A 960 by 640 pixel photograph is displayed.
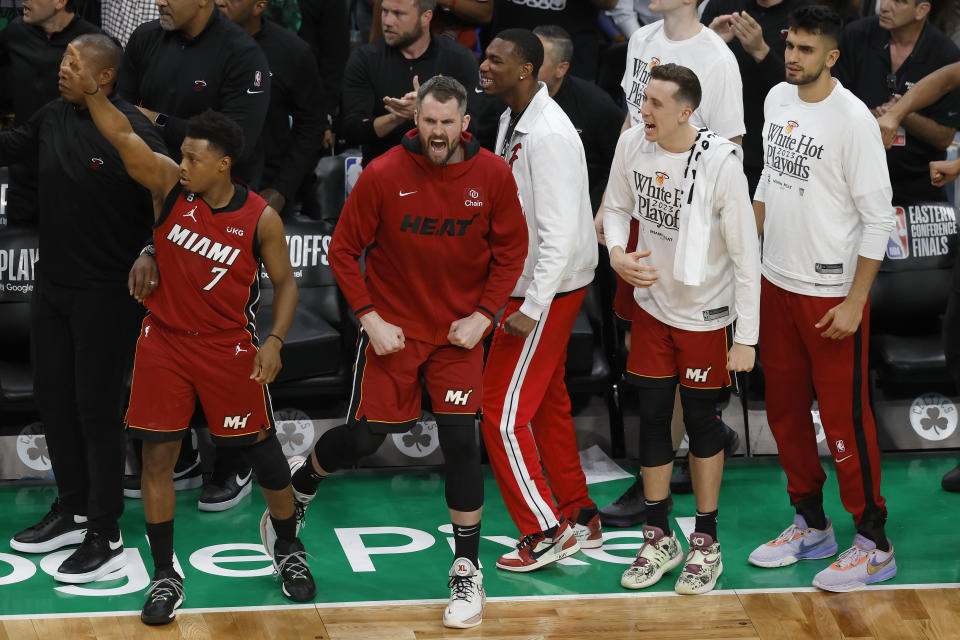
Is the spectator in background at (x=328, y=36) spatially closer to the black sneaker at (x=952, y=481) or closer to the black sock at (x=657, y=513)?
the black sock at (x=657, y=513)

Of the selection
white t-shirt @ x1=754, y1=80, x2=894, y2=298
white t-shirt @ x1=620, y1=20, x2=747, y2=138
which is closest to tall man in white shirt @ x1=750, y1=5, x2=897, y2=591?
white t-shirt @ x1=754, y1=80, x2=894, y2=298

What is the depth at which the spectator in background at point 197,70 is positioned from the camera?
5.67 meters

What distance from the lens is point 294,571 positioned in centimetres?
488

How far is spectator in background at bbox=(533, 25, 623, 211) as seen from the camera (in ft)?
20.6

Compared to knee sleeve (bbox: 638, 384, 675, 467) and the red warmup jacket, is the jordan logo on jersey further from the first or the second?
knee sleeve (bbox: 638, 384, 675, 467)

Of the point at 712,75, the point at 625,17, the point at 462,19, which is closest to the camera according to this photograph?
the point at 712,75

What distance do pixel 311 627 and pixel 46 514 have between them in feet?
5.15

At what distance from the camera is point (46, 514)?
18.3 ft

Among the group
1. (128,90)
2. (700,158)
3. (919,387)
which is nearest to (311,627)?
(700,158)

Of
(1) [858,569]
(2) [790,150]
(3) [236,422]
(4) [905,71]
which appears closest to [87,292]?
(3) [236,422]

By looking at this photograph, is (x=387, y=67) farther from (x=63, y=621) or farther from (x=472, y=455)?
(x=63, y=621)

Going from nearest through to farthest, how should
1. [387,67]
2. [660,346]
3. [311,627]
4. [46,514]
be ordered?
1. [311,627]
2. [660,346]
3. [46,514]
4. [387,67]

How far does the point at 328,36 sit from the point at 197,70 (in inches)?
66.0

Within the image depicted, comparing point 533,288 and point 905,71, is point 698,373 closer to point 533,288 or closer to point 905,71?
point 533,288
